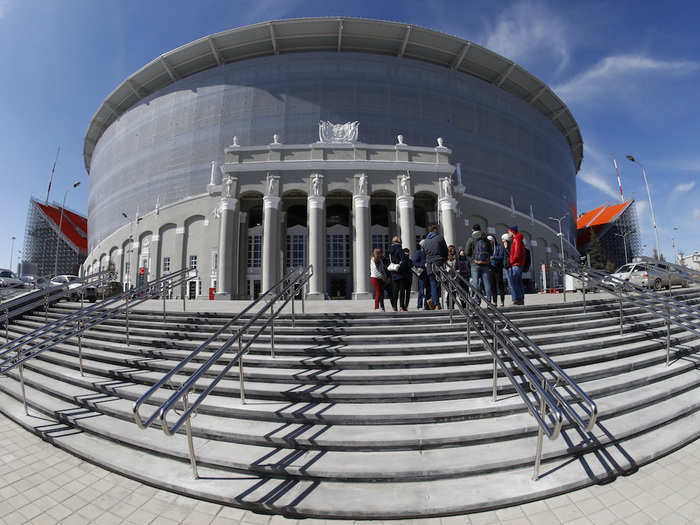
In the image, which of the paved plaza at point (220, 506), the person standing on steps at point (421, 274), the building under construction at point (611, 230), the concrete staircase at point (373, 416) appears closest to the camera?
the paved plaza at point (220, 506)

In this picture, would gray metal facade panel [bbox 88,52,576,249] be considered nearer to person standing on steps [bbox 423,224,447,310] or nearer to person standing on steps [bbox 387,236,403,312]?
person standing on steps [bbox 423,224,447,310]

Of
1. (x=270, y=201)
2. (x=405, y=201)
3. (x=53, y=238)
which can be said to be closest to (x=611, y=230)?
(x=405, y=201)

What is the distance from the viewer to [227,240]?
2052 centimetres

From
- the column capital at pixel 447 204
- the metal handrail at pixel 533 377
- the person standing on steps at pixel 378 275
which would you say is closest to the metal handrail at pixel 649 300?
the metal handrail at pixel 533 377

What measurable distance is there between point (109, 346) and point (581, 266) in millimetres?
10722

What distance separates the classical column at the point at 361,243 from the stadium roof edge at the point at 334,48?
18.0 m

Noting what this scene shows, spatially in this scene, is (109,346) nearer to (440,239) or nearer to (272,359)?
(272,359)

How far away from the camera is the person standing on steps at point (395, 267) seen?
7.43 metres

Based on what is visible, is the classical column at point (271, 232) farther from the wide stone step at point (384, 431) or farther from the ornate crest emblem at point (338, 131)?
the wide stone step at point (384, 431)

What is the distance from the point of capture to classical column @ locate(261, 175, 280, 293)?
65.7 feet

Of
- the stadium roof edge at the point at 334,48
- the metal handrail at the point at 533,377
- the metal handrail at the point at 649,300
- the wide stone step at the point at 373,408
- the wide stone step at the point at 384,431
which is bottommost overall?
the wide stone step at the point at 384,431

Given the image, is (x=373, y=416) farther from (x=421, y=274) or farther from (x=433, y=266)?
(x=421, y=274)

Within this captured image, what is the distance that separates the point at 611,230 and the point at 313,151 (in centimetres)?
6025

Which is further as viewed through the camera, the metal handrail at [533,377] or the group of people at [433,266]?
the group of people at [433,266]
